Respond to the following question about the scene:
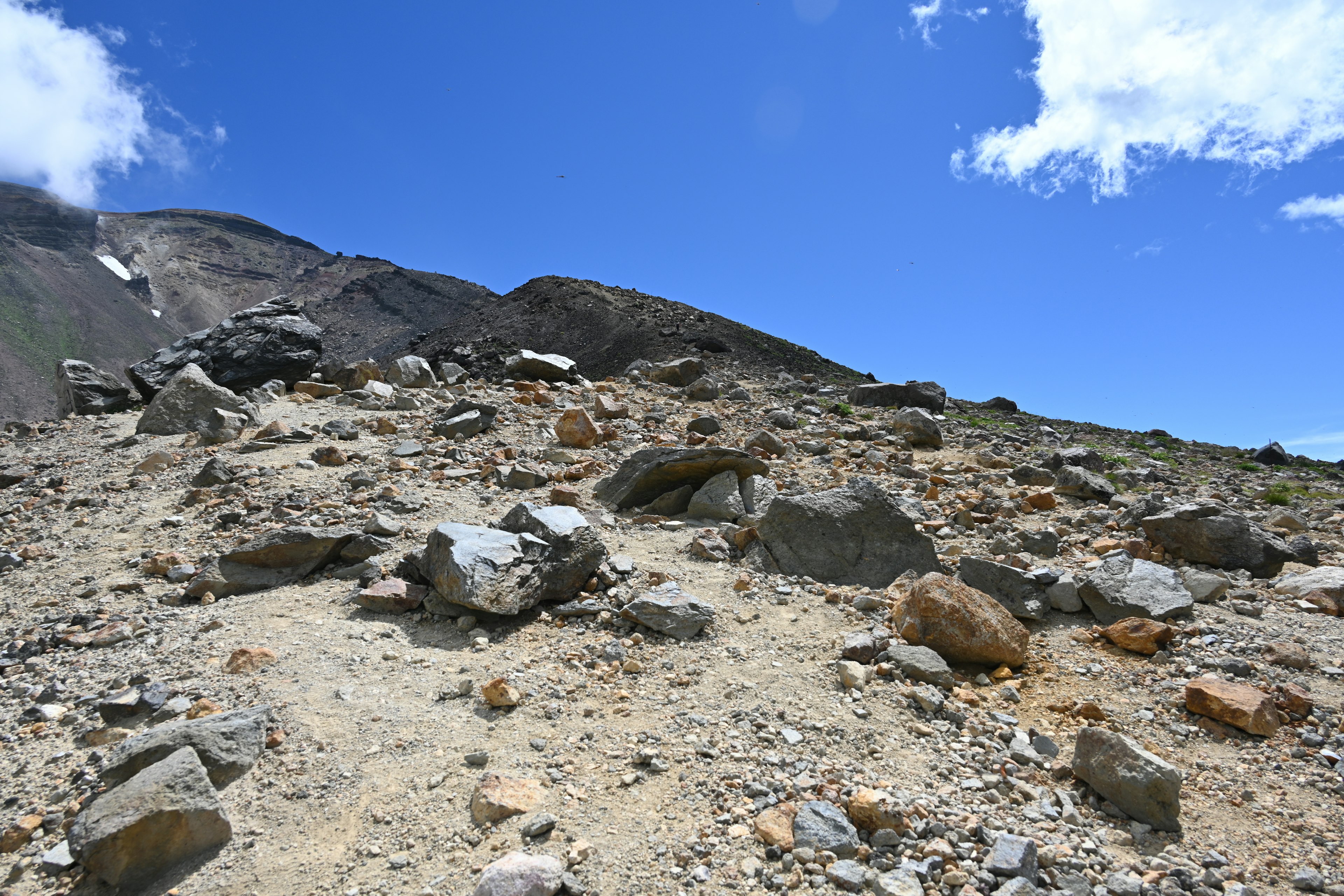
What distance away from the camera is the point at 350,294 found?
5328 cm

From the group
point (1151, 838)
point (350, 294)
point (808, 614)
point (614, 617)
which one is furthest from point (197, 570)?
point (350, 294)

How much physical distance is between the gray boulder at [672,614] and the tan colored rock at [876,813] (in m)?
1.79

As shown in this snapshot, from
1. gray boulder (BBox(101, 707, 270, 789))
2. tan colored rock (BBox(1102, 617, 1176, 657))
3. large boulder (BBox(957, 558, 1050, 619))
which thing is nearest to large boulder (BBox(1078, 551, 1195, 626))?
tan colored rock (BBox(1102, 617, 1176, 657))

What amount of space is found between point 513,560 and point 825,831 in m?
2.75

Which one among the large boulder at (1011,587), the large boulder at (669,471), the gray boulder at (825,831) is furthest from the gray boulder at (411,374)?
the gray boulder at (825,831)

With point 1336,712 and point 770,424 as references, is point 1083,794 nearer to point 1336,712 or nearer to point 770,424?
point 1336,712

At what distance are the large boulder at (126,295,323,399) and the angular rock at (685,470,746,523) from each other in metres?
9.54

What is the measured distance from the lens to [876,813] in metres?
2.96

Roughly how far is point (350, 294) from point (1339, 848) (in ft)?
194

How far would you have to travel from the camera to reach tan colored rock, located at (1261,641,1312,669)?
4289 millimetres

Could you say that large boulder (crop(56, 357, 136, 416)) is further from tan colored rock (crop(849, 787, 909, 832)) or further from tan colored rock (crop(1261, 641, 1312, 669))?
tan colored rock (crop(1261, 641, 1312, 669))

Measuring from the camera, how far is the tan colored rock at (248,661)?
4.06 m

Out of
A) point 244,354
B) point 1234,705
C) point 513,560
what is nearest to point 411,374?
point 244,354

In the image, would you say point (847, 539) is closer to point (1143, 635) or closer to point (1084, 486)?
point (1143, 635)
